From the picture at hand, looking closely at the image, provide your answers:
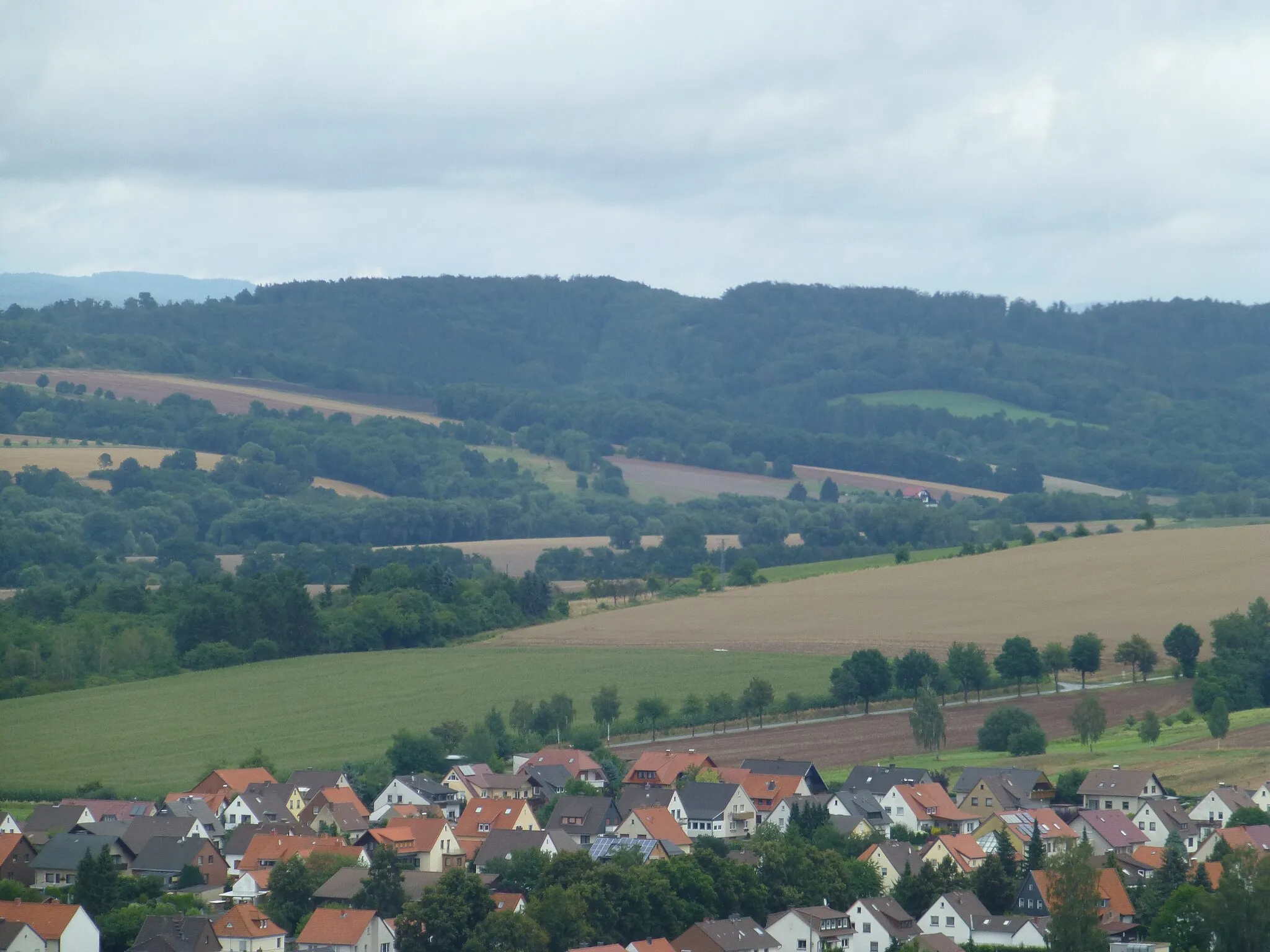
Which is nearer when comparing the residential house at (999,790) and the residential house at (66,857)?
the residential house at (66,857)

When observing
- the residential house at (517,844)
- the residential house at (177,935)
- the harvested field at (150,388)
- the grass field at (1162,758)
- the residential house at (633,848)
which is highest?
the harvested field at (150,388)

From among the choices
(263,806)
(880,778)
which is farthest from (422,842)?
(880,778)

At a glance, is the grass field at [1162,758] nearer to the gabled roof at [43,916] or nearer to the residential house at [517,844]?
the residential house at [517,844]

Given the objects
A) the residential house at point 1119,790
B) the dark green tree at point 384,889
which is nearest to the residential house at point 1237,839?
the residential house at point 1119,790

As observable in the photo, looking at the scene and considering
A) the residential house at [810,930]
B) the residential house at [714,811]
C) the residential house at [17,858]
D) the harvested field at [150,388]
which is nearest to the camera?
the residential house at [810,930]

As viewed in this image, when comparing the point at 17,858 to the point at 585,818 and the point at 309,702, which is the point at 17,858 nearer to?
the point at 585,818

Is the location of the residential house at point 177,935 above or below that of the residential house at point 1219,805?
above
